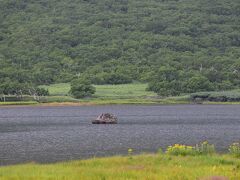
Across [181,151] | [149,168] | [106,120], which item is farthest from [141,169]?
[106,120]

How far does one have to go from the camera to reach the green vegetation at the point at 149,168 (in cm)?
4441

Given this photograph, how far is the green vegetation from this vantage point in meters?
44.4

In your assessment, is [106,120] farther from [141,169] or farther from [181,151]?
[141,169]

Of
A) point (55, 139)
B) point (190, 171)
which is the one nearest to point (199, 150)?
point (190, 171)

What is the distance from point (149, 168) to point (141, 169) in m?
0.82

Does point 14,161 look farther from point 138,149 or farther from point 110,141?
point 110,141

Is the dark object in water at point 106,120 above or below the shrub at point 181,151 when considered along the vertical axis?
below

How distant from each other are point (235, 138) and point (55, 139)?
25.6m

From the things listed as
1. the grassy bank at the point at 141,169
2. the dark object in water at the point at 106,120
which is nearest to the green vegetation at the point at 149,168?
the grassy bank at the point at 141,169

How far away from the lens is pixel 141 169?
160 feet

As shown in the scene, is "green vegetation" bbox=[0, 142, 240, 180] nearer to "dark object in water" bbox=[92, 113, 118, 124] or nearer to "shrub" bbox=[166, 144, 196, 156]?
"shrub" bbox=[166, 144, 196, 156]

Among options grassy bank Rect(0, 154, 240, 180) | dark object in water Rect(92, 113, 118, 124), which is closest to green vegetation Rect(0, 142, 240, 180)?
grassy bank Rect(0, 154, 240, 180)

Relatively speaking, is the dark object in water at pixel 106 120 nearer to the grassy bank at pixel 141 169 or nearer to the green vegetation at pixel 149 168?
the green vegetation at pixel 149 168

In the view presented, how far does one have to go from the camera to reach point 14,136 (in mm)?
110000
